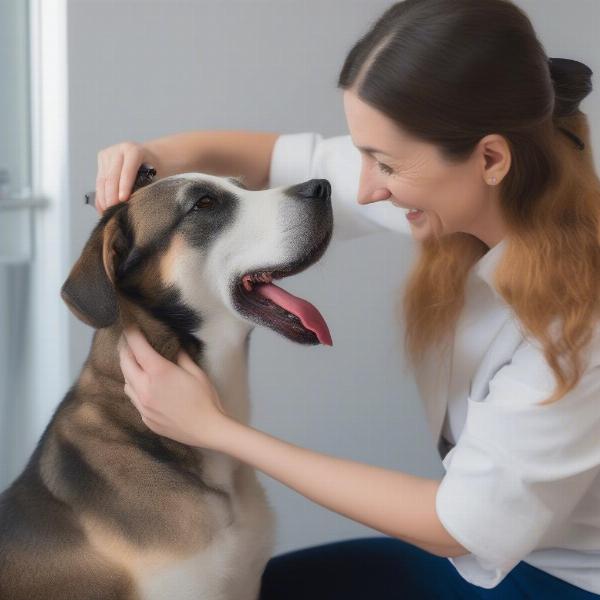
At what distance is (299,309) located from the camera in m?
1.30

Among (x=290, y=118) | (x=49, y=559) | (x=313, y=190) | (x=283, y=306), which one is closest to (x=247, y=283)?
(x=283, y=306)

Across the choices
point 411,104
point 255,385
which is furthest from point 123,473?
point 255,385

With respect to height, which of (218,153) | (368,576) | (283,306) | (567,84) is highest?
(567,84)

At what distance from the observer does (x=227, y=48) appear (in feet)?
6.80

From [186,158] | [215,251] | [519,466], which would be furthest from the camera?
[186,158]

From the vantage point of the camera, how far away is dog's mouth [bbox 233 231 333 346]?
1298 millimetres

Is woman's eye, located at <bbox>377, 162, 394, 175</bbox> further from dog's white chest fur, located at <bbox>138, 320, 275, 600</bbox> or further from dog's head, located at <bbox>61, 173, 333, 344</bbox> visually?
dog's white chest fur, located at <bbox>138, 320, 275, 600</bbox>

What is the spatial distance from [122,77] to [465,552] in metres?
1.27

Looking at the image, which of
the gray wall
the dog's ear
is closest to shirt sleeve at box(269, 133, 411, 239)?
the gray wall

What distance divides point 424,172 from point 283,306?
283 mm

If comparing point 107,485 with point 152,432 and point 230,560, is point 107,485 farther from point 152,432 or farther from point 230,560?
point 230,560

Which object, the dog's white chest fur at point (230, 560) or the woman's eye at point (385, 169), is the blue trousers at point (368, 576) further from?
the woman's eye at point (385, 169)

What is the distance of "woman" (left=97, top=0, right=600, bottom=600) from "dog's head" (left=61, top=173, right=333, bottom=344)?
0.26ft

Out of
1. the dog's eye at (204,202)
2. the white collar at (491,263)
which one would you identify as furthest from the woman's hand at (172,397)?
the white collar at (491,263)
